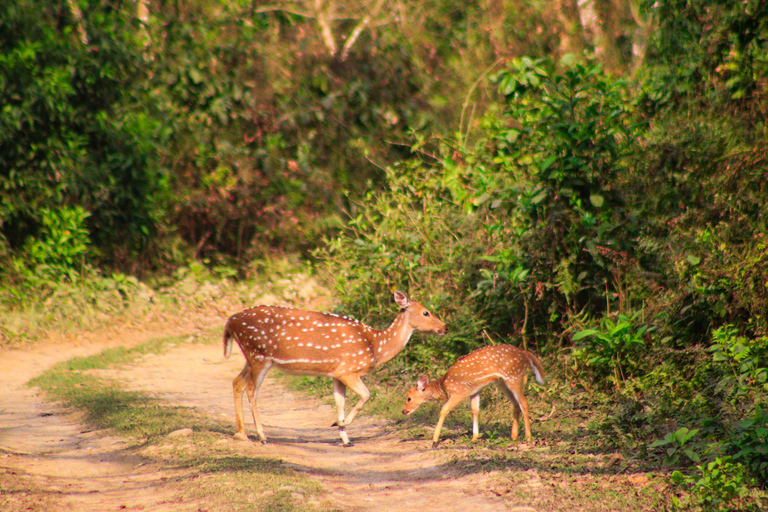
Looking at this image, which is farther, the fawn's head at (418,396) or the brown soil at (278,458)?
the fawn's head at (418,396)

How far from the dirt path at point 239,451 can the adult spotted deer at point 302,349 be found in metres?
0.50

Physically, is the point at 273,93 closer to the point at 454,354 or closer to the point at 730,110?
the point at 454,354

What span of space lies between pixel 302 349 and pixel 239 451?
1306mm

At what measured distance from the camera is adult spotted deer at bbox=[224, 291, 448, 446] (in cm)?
768

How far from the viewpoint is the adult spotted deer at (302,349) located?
7.68 m

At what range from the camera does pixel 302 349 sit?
7715 mm

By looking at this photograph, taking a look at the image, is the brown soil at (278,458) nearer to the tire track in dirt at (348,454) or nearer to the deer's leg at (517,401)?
the tire track in dirt at (348,454)

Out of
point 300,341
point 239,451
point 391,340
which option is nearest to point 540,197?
point 391,340

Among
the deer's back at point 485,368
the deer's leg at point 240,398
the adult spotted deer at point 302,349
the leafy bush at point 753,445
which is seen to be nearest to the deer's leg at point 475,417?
the deer's back at point 485,368

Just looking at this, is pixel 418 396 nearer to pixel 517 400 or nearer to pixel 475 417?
pixel 475 417

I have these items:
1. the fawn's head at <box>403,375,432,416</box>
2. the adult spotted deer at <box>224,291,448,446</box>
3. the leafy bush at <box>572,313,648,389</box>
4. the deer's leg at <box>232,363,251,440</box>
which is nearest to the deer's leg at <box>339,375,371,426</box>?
the adult spotted deer at <box>224,291,448,446</box>

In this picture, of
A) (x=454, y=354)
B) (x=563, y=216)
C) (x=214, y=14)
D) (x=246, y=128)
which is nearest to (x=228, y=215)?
(x=246, y=128)

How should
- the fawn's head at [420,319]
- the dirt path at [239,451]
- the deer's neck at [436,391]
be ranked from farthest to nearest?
1. the fawn's head at [420,319]
2. the deer's neck at [436,391]
3. the dirt path at [239,451]

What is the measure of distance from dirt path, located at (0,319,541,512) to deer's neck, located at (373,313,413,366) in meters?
0.81
